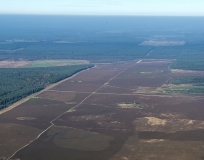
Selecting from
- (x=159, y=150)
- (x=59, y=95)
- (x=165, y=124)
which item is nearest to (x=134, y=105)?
(x=165, y=124)

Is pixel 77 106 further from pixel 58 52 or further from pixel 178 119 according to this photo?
pixel 58 52

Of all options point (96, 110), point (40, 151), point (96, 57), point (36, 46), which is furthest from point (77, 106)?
point (36, 46)

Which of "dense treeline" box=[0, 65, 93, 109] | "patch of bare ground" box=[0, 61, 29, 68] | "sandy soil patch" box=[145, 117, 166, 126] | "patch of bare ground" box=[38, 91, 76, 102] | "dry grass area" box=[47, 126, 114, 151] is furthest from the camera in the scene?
"patch of bare ground" box=[0, 61, 29, 68]

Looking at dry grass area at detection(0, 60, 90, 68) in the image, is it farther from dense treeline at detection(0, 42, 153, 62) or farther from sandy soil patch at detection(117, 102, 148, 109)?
sandy soil patch at detection(117, 102, 148, 109)

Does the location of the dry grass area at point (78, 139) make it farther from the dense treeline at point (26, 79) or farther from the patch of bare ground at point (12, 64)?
the patch of bare ground at point (12, 64)

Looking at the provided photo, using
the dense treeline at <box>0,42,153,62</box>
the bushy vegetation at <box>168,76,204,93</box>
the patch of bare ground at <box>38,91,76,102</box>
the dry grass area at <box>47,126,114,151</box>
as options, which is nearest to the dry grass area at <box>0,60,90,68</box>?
the dense treeline at <box>0,42,153,62</box>

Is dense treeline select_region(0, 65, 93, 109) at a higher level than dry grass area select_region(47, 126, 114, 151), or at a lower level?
higher

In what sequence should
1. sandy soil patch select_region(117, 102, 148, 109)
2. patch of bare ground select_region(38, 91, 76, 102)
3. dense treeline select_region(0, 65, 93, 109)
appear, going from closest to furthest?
sandy soil patch select_region(117, 102, 148, 109) < patch of bare ground select_region(38, 91, 76, 102) < dense treeline select_region(0, 65, 93, 109)
